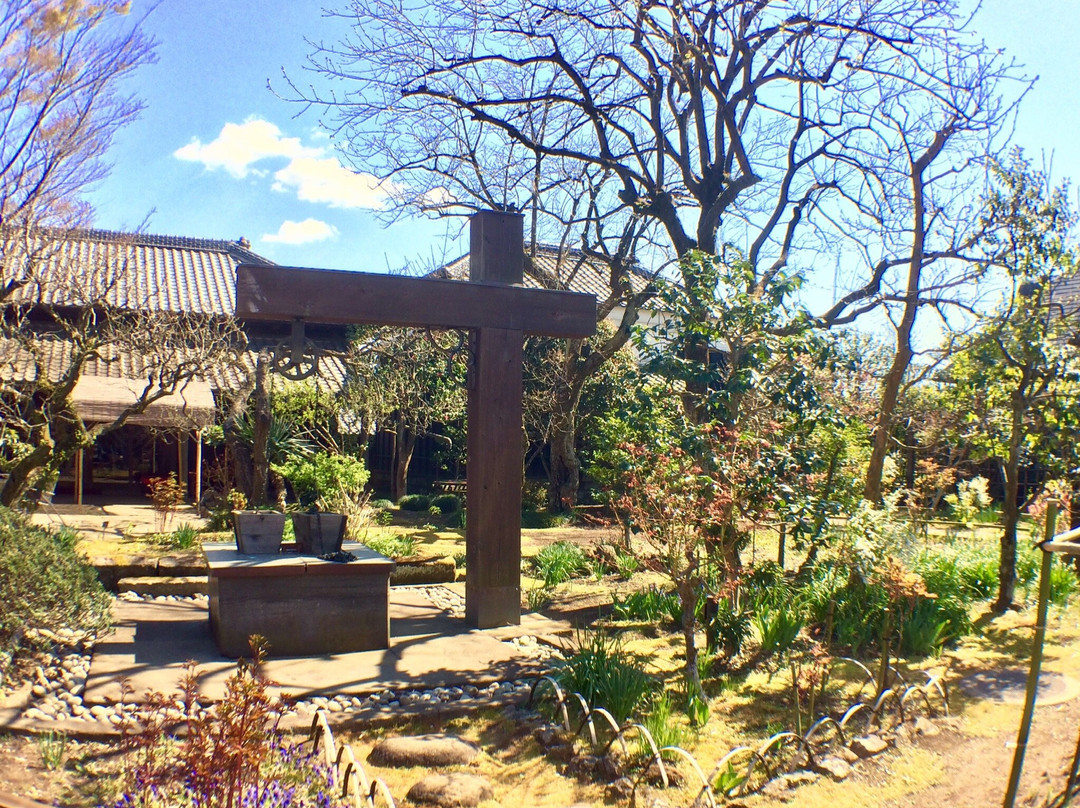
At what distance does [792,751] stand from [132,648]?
4.27m

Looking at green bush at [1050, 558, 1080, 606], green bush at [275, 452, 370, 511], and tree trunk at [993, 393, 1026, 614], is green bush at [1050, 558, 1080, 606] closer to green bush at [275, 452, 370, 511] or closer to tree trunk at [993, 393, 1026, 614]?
tree trunk at [993, 393, 1026, 614]

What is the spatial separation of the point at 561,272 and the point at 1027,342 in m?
7.84

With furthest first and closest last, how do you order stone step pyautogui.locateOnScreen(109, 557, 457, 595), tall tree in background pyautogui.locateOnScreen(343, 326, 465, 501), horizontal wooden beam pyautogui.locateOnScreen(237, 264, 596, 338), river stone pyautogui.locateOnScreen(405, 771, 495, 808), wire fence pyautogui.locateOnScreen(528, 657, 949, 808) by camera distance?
tall tree in background pyautogui.locateOnScreen(343, 326, 465, 501) → stone step pyautogui.locateOnScreen(109, 557, 457, 595) → horizontal wooden beam pyautogui.locateOnScreen(237, 264, 596, 338) → wire fence pyautogui.locateOnScreen(528, 657, 949, 808) → river stone pyautogui.locateOnScreen(405, 771, 495, 808)

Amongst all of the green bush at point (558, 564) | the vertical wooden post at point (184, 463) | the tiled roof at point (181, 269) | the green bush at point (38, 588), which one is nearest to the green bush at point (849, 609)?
the green bush at point (558, 564)

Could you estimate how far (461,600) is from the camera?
8.38m

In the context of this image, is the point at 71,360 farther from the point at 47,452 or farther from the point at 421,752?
the point at 421,752

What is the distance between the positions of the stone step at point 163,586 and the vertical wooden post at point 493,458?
296cm

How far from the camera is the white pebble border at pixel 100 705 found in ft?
15.2

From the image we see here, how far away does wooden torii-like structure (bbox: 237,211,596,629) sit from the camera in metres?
6.64

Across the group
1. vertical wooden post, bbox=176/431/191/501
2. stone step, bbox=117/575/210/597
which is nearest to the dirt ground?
stone step, bbox=117/575/210/597

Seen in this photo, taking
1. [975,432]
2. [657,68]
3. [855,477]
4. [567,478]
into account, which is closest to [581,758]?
[855,477]

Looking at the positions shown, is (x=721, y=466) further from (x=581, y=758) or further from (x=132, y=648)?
(x=132, y=648)

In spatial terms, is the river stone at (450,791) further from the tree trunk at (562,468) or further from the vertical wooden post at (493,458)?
the tree trunk at (562,468)

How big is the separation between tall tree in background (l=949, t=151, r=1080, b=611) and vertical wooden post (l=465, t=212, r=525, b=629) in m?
4.32
